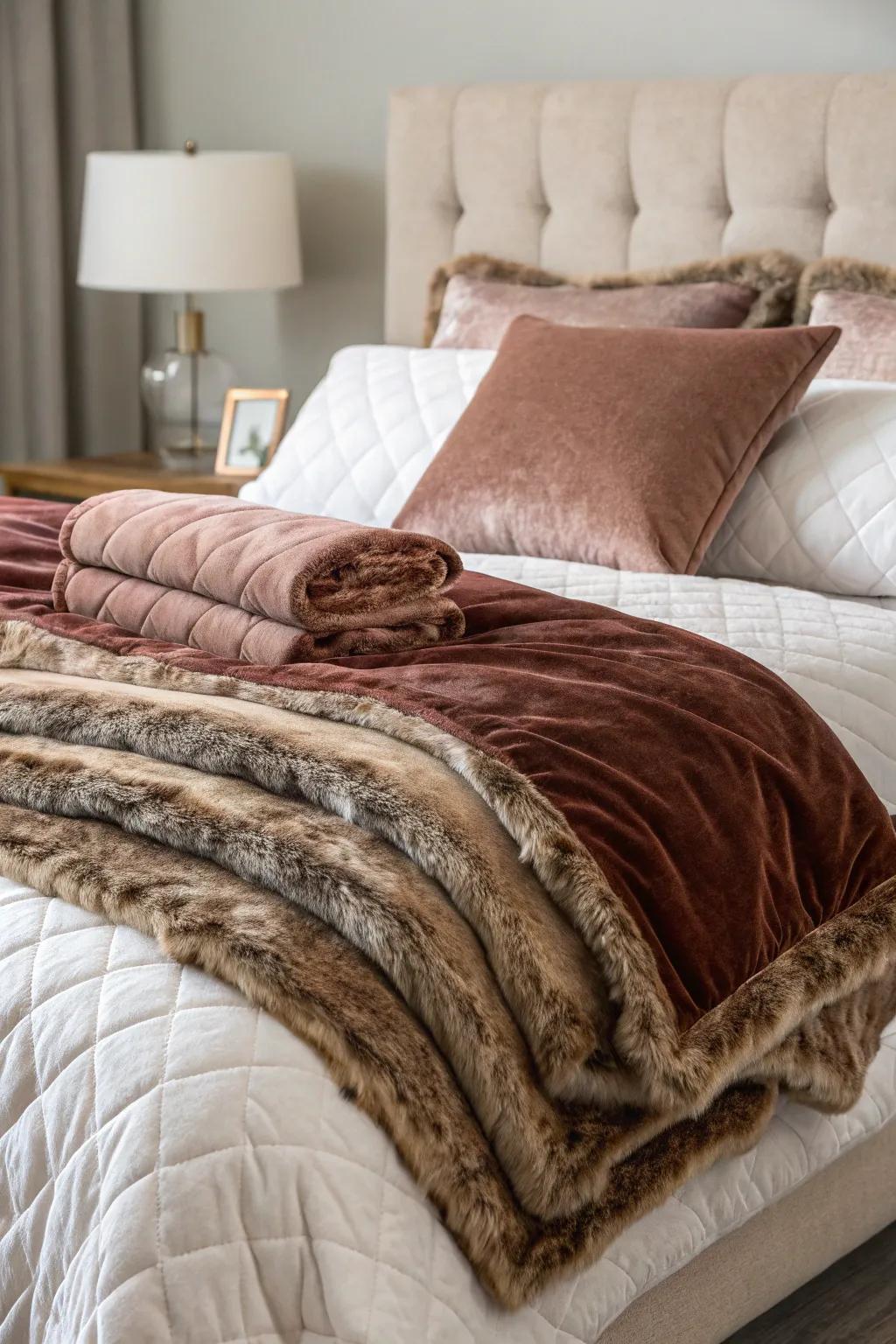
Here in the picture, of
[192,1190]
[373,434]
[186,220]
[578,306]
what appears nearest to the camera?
[192,1190]

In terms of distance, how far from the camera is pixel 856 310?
2.44 m

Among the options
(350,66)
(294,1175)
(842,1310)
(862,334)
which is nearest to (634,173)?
(862,334)

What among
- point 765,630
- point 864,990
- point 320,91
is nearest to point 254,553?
point 765,630

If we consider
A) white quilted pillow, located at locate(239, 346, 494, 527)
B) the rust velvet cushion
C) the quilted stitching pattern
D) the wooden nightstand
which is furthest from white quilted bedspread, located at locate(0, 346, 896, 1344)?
the wooden nightstand

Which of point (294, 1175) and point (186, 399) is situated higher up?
point (294, 1175)

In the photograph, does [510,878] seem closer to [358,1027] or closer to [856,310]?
[358,1027]

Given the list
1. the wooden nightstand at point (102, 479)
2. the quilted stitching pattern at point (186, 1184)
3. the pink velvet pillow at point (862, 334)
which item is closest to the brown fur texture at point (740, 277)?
the pink velvet pillow at point (862, 334)

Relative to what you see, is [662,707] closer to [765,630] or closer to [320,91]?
[765,630]

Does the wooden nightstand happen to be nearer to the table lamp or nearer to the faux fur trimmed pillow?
the table lamp

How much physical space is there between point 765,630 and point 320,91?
2386 millimetres

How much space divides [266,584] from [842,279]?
1.41m

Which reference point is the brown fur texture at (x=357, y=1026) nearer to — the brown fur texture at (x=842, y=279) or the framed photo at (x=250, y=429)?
the brown fur texture at (x=842, y=279)

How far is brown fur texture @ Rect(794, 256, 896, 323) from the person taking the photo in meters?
2.46

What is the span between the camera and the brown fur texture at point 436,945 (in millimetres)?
1005
